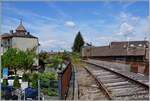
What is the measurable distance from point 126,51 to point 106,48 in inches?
691

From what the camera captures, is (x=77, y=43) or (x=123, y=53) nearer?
(x=123, y=53)

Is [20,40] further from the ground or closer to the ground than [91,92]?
further from the ground

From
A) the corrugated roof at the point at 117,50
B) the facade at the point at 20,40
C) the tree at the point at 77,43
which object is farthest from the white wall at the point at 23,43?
the tree at the point at 77,43

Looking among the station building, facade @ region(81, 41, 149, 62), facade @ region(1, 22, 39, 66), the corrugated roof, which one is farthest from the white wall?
the corrugated roof

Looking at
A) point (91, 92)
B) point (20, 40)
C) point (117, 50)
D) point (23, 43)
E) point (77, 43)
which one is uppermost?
point (77, 43)

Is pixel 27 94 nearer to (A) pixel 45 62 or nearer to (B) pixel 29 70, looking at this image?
(B) pixel 29 70

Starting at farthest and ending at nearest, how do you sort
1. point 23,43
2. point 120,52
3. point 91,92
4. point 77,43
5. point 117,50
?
1. point 77,43
2. point 117,50
3. point 120,52
4. point 23,43
5. point 91,92

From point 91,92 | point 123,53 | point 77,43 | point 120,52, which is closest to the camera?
point 91,92

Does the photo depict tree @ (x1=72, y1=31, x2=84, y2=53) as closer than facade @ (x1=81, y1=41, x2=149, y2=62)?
No

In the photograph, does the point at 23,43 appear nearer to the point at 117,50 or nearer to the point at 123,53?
the point at 123,53

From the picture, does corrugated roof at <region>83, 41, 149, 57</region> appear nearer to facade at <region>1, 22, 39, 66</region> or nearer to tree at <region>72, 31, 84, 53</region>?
facade at <region>1, 22, 39, 66</region>

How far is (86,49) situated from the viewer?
8256 centimetres

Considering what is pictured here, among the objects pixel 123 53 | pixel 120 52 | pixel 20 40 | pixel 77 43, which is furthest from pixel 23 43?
pixel 77 43

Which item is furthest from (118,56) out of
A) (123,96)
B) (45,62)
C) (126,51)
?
(123,96)
